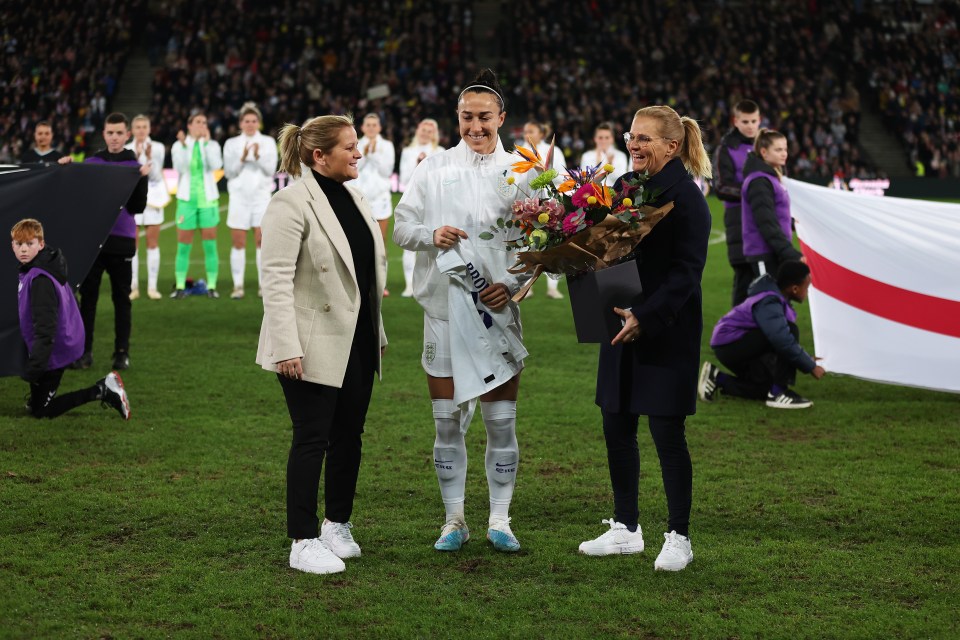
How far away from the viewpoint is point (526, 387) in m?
8.60

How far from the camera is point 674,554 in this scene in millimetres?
4645

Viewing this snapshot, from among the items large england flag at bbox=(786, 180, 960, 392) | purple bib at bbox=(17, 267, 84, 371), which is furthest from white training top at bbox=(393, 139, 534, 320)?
large england flag at bbox=(786, 180, 960, 392)

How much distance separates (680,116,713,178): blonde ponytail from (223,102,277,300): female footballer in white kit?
28.8 feet

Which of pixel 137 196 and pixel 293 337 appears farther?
pixel 137 196

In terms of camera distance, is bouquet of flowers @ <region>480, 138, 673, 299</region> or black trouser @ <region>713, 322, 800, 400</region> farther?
black trouser @ <region>713, 322, 800, 400</region>

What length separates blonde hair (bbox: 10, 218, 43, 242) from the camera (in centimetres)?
734

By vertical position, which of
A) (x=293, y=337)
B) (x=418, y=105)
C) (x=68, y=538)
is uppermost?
(x=418, y=105)

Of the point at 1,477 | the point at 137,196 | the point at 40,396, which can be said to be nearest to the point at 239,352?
the point at 137,196

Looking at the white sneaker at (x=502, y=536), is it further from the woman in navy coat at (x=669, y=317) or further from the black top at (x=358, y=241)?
the black top at (x=358, y=241)

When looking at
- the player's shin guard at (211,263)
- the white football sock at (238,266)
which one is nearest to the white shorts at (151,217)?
the player's shin guard at (211,263)

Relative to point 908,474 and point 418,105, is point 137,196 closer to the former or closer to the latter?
point 908,474

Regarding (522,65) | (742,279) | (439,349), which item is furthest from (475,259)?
(522,65)

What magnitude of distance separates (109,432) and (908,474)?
469cm

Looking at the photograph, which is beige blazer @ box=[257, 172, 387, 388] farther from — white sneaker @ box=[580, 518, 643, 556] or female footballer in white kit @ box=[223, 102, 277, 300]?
female footballer in white kit @ box=[223, 102, 277, 300]
